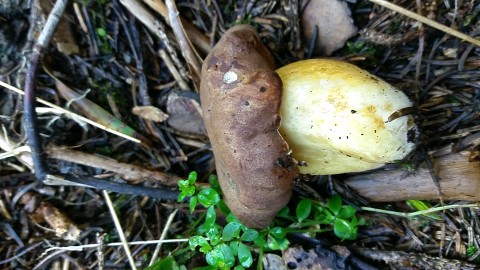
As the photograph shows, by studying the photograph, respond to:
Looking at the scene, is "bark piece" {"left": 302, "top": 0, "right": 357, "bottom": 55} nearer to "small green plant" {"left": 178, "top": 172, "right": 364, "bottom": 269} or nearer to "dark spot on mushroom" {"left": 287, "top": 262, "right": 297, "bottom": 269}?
"small green plant" {"left": 178, "top": 172, "right": 364, "bottom": 269}

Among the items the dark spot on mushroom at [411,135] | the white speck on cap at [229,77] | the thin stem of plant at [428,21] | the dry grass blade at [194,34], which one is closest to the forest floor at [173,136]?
the dry grass blade at [194,34]

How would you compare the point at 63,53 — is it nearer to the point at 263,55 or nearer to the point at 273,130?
the point at 263,55

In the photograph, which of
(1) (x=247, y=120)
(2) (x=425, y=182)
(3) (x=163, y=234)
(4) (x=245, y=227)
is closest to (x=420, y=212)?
(2) (x=425, y=182)

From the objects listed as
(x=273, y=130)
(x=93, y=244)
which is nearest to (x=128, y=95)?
(x=93, y=244)

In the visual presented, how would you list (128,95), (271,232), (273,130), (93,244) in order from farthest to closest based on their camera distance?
1. (128,95)
2. (93,244)
3. (271,232)
4. (273,130)

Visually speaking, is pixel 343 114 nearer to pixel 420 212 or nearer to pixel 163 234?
pixel 420 212

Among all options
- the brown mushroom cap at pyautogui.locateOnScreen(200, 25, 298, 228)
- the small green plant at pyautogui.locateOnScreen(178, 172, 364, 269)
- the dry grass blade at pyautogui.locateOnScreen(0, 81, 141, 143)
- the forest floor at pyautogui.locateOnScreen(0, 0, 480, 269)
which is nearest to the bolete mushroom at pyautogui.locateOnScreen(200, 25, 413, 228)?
the brown mushroom cap at pyautogui.locateOnScreen(200, 25, 298, 228)
